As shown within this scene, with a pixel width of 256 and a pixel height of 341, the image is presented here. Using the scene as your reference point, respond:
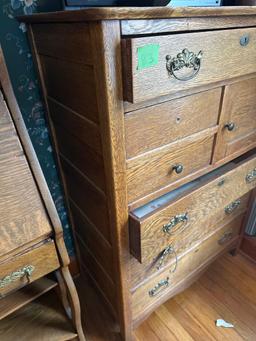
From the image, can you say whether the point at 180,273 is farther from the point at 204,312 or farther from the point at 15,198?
the point at 15,198

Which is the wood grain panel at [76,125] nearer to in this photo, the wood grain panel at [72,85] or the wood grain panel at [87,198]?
the wood grain panel at [72,85]

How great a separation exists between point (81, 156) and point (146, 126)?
0.85 feet

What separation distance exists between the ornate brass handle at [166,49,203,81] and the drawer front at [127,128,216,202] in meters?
0.20

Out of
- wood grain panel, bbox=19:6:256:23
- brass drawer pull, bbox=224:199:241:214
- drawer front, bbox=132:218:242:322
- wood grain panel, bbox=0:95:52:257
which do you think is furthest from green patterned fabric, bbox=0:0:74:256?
brass drawer pull, bbox=224:199:241:214

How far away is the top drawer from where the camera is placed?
0.52 metres

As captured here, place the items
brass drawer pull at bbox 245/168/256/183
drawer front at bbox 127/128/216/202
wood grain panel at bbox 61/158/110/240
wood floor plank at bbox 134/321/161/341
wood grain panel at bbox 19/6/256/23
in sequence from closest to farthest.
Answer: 1. wood grain panel at bbox 19/6/256/23
2. drawer front at bbox 127/128/216/202
3. wood grain panel at bbox 61/158/110/240
4. brass drawer pull at bbox 245/168/256/183
5. wood floor plank at bbox 134/321/161/341

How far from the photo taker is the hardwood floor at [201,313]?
1.13 m

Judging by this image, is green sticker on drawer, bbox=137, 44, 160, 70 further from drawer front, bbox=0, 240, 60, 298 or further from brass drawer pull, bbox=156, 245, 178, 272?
brass drawer pull, bbox=156, 245, 178, 272

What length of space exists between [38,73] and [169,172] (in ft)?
1.75

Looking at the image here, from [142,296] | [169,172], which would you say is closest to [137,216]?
[169,172]

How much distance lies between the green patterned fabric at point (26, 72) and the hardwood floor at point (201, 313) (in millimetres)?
654

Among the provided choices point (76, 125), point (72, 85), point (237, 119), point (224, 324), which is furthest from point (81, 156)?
point (224, 324)

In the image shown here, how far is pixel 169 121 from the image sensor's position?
69cm

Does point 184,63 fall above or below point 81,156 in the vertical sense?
above
